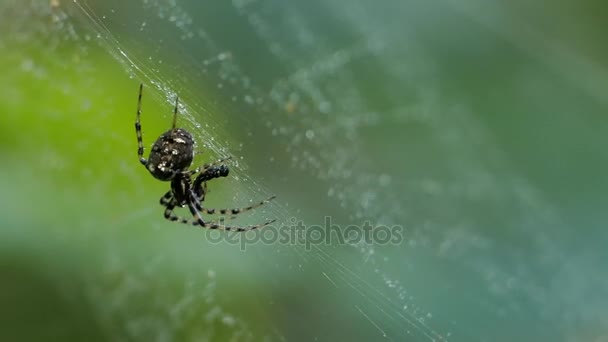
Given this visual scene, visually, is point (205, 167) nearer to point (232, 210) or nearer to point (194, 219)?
point (232, 210)

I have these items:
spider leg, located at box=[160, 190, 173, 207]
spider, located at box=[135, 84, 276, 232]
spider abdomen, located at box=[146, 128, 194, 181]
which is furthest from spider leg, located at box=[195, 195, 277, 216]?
spider abdomen, located at box=[146, 128, 194, 181]

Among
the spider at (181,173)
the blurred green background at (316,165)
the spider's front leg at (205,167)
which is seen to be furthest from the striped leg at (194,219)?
the spider's front leg at (205,167)

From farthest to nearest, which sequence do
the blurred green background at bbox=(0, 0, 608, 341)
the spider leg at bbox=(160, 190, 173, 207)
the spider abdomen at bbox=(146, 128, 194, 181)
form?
1. the spider leg at bbox=(160, 190, 173, 207)
2. the blurred green background at bbox=(0, 0, 608, 341)
3. the spider abdomen at bbox=(146, 128, 194, 181)

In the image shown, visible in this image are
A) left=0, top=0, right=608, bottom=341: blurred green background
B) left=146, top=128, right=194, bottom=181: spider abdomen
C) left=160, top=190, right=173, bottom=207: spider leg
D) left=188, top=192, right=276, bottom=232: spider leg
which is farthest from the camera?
left=160, top=190, right=173, bottom=207: spider leg

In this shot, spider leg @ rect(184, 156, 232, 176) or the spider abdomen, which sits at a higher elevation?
spider leg @ rect(184, 156, 232, 176)

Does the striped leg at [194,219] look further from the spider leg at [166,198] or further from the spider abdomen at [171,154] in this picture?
the spider abdomen at [171,154]

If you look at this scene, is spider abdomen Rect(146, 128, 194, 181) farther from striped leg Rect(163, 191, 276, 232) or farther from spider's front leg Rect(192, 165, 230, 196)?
striped leg Rect(163, 191, 276, 232)

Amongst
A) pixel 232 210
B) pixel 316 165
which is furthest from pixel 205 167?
pixel 316 165
